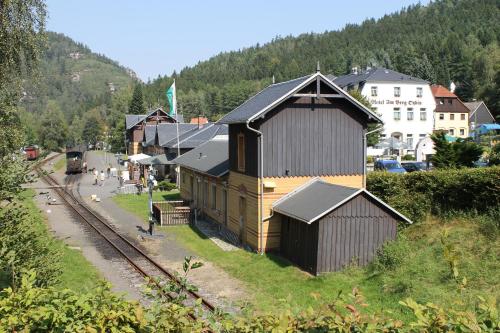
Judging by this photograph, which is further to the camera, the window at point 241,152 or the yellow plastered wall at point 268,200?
the window at point 241,152

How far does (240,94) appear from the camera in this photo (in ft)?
543

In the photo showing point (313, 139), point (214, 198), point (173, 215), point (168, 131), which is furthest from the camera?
point (168, 131)

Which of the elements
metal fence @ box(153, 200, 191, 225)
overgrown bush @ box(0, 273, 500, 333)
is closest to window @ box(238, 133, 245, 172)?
metal fence @ box(153, 200, 191, 225)

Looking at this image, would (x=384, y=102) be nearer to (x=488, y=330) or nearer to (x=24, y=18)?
(x=24, y=18)

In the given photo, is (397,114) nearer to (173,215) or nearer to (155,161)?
(155,161)

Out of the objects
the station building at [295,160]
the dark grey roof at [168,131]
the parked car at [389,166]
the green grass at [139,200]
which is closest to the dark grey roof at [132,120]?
the dark grey roof at [168,131]

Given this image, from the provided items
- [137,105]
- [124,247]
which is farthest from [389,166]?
[137,105]

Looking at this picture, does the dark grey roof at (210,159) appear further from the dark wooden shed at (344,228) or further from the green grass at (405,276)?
the dark wooden shed at (344,228)

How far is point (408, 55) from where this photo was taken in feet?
445

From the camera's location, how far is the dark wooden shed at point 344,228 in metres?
16.8

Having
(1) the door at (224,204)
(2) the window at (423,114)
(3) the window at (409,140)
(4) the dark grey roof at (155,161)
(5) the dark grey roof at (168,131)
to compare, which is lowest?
(1) the door at (224,204)

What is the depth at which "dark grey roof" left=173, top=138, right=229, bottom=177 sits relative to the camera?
2591cm

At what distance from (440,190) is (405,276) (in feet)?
17.7

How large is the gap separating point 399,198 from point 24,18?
15.9 metres
